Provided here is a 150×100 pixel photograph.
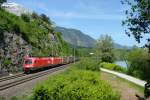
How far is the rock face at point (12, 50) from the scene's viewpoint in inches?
2225

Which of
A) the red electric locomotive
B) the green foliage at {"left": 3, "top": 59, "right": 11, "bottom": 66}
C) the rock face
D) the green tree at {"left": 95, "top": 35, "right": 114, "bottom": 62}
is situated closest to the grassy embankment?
the rock face

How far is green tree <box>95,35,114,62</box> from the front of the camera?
111 m

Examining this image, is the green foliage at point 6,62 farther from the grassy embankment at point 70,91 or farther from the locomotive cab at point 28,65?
the grassy embankment at point 70,91

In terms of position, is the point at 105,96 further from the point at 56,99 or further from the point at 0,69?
the point at 0,69

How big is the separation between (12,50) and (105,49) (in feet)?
176

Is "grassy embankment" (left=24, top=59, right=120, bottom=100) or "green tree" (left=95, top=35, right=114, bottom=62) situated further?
"green tree" (left=95, top=35, right=114, bottom=62)

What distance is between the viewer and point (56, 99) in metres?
15.5

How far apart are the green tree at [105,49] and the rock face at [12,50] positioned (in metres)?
45.5

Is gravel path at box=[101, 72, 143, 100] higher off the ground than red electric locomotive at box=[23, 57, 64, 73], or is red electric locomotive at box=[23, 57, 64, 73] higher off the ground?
red electric locomotive at box=[23, 57, 64, 73]

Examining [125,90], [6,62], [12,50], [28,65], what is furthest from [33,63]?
[125,90]

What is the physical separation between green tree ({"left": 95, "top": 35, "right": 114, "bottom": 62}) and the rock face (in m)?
45.5

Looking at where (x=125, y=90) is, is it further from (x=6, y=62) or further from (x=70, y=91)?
(x=6, y=62)

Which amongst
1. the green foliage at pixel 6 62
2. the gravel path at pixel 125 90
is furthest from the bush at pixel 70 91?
the green foliage at pixel 6 62

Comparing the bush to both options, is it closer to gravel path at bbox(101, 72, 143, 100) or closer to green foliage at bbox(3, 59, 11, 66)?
gravel path at bbox(101, 72, 143, 100)
